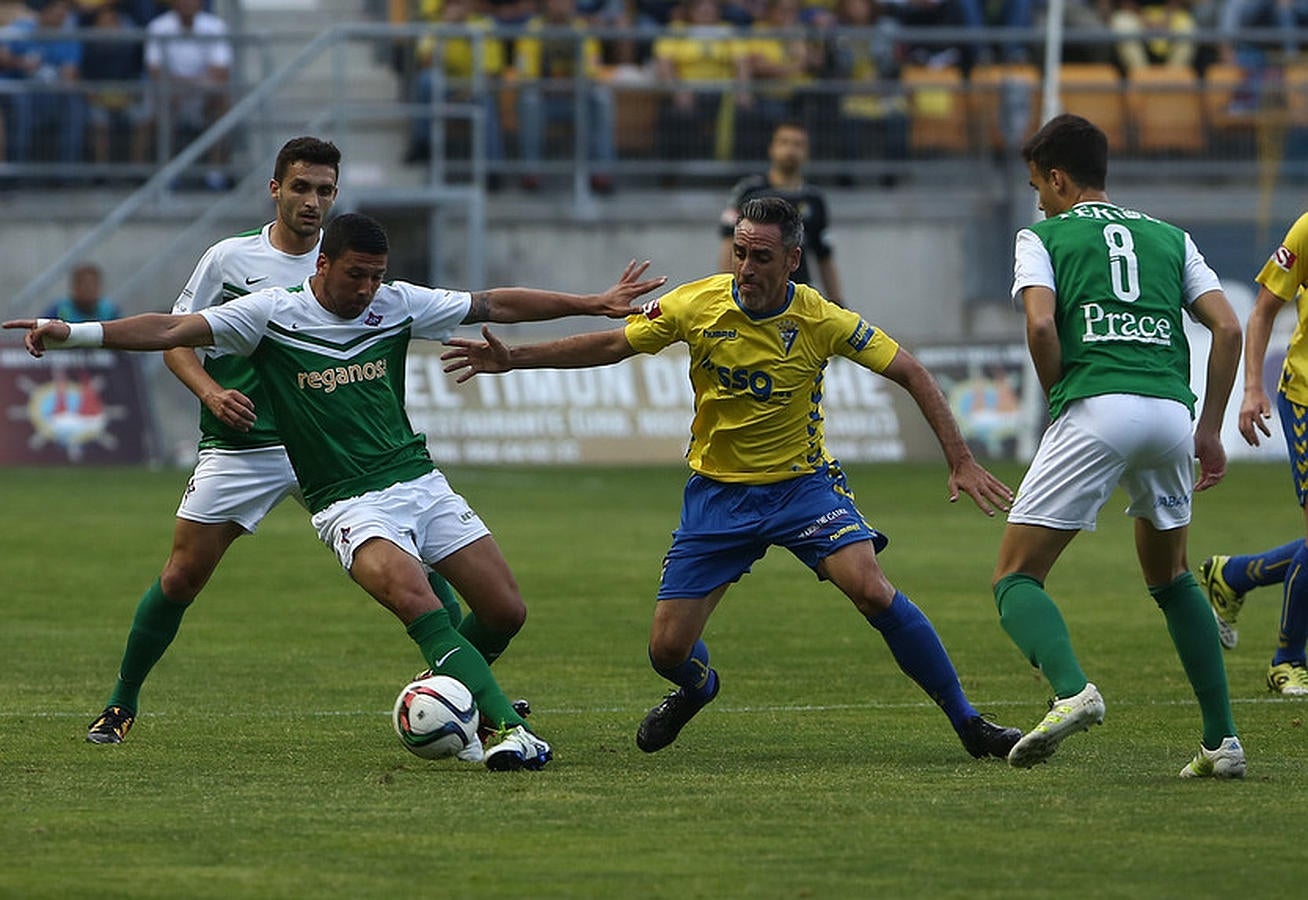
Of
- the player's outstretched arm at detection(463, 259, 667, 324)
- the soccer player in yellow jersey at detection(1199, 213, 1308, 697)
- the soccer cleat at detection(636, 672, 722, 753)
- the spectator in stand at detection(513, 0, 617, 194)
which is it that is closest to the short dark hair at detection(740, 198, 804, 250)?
the player's outstretched arm at detection(463, 259, 667, 324)

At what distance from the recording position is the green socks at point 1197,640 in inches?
302

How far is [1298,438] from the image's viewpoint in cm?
985

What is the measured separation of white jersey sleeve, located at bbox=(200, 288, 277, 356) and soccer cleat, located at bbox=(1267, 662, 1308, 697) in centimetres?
462

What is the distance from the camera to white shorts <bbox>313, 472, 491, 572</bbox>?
8164mm

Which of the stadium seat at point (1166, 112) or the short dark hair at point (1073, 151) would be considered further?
the stadium seat at point (1166, 112)

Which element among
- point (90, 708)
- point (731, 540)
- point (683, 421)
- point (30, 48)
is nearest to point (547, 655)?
point (90, 708)

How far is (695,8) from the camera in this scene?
27.5 m

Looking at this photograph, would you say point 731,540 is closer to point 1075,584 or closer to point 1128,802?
point 1128,802

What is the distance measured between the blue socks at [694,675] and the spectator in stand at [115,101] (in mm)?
18382

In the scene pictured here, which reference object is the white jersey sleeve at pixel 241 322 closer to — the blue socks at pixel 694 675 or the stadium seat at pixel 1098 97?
the blue socks at pixel 694 675

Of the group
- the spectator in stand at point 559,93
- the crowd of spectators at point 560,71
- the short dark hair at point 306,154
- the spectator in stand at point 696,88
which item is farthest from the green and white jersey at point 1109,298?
the spectator in stand at point 696,88

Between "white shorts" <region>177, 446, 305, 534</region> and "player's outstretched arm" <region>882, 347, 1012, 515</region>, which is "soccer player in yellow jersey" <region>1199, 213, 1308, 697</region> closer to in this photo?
"player's outstretched arm" <region>882, 347, 1012, 515</region>

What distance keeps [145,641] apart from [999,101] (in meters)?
19.5

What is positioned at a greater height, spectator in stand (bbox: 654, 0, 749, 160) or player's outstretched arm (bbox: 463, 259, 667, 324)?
player's outstretched arm (bbox: 463, 259, 667, 324)
